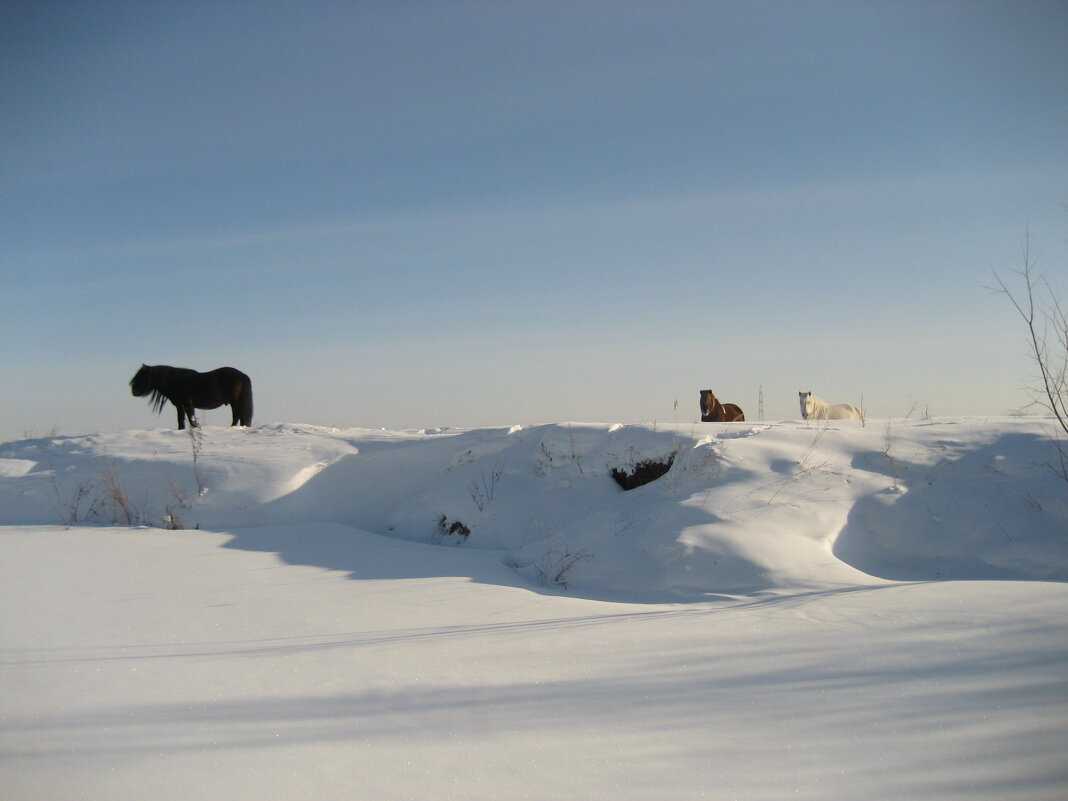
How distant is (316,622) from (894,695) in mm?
2700

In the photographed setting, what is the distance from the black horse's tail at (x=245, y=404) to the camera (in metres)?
12.3

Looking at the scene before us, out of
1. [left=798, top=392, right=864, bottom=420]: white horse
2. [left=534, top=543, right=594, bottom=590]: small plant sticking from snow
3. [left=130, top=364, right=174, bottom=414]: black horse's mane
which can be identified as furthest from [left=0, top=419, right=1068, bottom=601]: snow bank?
[left=798, top=392, right=864, bottom=420]: white horse

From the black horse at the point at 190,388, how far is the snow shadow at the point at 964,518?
9.69m

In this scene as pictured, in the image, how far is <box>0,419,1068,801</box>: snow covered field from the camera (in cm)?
207

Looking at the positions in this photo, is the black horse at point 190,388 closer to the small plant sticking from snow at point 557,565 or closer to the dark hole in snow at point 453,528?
the dark hole in snow at point 453,528

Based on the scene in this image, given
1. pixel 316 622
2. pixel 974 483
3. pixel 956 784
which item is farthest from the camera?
pixel 974 483

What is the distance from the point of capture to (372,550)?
589 cm

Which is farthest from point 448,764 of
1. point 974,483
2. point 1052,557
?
point 974,483

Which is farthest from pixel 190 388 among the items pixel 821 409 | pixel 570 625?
pixel 821 409

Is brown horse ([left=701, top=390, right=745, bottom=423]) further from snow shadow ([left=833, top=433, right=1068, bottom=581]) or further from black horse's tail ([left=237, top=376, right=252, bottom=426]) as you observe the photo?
black horse's tail ([left=237, top=376, right=252, bottom=426])

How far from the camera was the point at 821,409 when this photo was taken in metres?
14.3

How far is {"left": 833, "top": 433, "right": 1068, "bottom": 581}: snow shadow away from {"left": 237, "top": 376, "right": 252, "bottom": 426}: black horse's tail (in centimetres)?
1023

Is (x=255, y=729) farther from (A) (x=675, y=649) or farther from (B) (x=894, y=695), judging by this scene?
(B) (x=894, y=695)

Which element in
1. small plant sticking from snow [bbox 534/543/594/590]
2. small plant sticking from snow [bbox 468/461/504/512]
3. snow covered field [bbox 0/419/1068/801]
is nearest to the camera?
snow covered field [bbox 0/419/1068/801]
